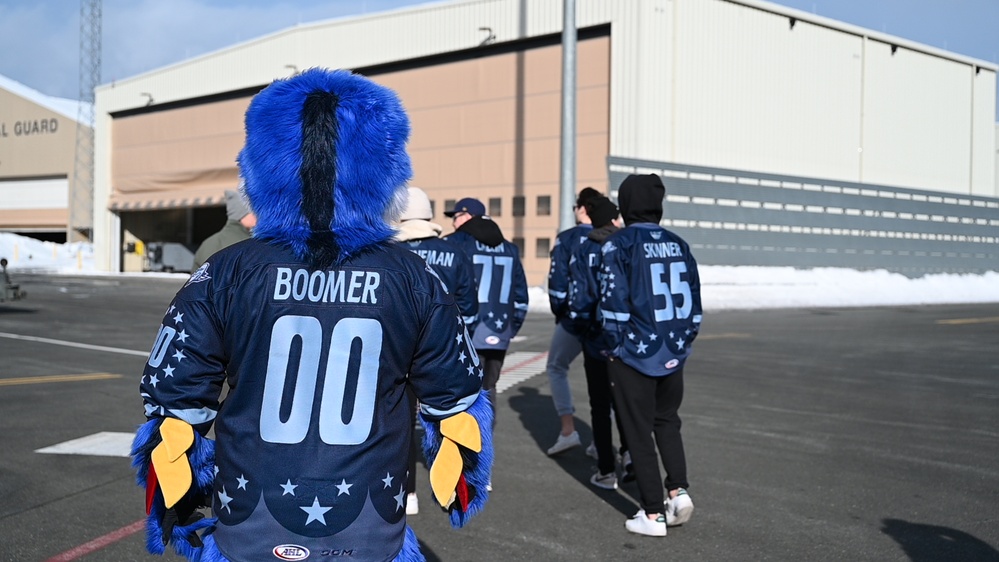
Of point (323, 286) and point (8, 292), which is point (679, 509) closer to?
point (323, 286)

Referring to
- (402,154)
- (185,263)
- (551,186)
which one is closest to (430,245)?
(402,154)

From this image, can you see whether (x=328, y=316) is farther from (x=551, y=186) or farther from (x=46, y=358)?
(x=551, y=186)

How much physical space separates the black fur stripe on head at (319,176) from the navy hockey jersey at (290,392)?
0.08 meters

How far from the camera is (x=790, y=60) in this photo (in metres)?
28.5

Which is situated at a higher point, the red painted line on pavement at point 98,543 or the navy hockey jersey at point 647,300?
the navy hockey jersey at point 647,300

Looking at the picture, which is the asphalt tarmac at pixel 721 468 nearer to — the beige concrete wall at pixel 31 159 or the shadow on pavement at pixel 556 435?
A: the shadow on pavement at pixel 556 435

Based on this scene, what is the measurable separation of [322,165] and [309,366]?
20.0 inches

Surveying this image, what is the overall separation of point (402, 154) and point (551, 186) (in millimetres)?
25558

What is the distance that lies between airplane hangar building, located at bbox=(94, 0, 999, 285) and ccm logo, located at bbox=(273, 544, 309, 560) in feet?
77.8

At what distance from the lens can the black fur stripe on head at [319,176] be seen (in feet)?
7.40

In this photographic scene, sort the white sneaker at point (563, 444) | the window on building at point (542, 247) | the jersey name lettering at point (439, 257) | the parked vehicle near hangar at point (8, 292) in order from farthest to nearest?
1. the window on building at point (542, 247)
2. the parked vehicle near hangar at point (8, 292)
3. the white sneaker at point (563, 444)
4. the jersey name lettering at point (439, 257)

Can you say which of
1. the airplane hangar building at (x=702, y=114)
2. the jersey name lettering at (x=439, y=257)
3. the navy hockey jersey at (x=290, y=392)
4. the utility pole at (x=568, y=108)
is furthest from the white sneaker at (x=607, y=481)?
the airplane hangar building at (x=702, y=114)

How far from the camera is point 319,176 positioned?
2266mm

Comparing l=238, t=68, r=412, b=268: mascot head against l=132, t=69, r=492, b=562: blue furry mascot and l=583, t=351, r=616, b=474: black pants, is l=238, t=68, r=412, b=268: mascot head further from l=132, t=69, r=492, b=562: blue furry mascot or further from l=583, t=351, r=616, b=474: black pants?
l=583, t=351, r=616, b=474: black pants
